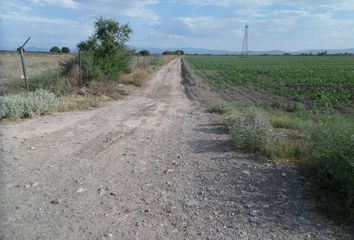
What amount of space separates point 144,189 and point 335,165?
108 inches

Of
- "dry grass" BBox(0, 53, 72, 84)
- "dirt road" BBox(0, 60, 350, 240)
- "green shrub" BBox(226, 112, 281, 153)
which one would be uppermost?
"green shrub" BBox(226, 112, 281, 153)

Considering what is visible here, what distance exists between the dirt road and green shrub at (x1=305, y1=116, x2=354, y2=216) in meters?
0.32

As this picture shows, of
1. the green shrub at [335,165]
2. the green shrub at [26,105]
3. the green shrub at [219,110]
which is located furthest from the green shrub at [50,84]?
the green shrub at [335,165]

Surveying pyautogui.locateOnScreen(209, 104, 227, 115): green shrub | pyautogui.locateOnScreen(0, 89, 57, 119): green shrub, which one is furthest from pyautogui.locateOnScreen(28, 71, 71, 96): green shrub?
pyautogui.locateOnScreen(209, 104, 227, 115): green shrub

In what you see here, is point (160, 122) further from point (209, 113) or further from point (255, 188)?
point (255, 188)

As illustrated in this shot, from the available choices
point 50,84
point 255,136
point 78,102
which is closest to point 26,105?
point 78,102

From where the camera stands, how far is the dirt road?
4.77m

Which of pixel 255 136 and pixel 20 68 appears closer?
pixel 255 136

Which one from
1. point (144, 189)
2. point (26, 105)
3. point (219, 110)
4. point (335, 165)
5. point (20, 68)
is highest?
point (335, 165)

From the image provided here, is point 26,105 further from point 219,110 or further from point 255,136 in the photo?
point 255,136

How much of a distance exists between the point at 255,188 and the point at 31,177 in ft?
11.6

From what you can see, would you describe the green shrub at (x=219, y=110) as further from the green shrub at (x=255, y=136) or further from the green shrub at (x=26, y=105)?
the green shrub at (x=26, y=105)

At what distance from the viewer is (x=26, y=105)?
1190 cm

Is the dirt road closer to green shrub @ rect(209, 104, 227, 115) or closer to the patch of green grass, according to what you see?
green shrub @ rect(209, 104, 227, 115)
